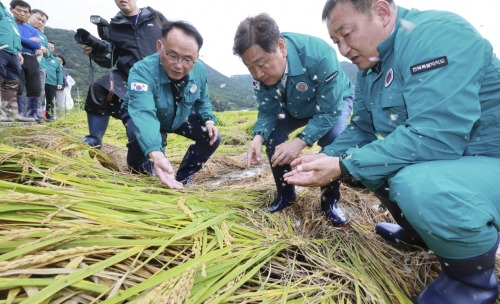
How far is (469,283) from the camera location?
1060 mm

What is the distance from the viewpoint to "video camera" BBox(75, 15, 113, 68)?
272 centimetres

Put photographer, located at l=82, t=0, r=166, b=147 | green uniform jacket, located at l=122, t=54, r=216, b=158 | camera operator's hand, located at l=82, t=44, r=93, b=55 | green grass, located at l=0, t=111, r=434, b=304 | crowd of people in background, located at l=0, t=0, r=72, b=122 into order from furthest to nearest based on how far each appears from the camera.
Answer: crowd of people in background, located at l=0, t=0, r=72, b=122 → photographer, located at l=82, t=0, r=166, b=147 → camera operator's hand, located at l=82, t=44, r=93, b=55 → green uniform jacket, located at l=122, t=54, r=216, b=158 → green grass, located at l=0, t=111, r=434, b=304

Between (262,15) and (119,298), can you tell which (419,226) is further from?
(262,15)

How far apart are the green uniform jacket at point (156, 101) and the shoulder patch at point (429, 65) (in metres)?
1.45

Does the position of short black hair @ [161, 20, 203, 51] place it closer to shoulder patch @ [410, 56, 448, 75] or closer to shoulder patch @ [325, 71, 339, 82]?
shoulder patch @ [325, 71, 339, 82]

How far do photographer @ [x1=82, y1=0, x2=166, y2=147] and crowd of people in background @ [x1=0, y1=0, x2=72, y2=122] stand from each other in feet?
5.47

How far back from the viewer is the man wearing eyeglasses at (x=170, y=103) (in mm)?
2020

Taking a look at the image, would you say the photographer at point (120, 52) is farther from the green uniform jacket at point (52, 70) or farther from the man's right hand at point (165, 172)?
the green uniform jacket at point (52, 70)

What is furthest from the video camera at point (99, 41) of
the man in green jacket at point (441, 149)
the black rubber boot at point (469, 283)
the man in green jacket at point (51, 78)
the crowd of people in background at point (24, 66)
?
the man in green jacket at point (51, 78)

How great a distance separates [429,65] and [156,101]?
6.34 feet

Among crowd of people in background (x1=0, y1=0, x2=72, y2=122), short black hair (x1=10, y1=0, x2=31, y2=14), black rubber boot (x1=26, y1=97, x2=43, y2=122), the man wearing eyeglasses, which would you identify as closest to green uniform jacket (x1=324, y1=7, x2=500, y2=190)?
the man wearing eyeglasses

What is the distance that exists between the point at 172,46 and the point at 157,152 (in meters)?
0.80

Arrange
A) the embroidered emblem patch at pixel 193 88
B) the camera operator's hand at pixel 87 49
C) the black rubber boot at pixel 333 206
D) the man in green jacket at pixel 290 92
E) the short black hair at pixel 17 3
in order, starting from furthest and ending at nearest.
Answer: the short black hair at pixel 17 3 → the camera operator's hand at pixel 87 49 → the embroidered emblem patch at pixel 193 88 → the man in green jacket at pixel 290 92 → the black rubber boot at pixel 333 206

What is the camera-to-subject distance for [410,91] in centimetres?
116
